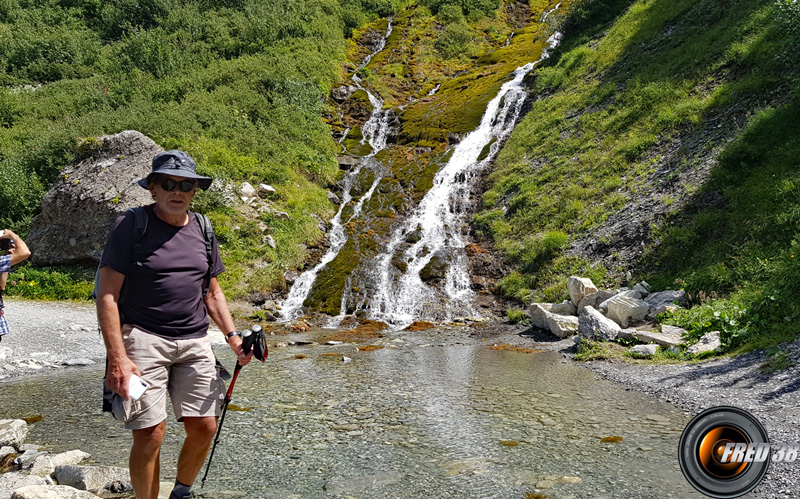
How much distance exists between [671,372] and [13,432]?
9.14 metres

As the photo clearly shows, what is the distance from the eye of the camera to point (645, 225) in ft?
48.1

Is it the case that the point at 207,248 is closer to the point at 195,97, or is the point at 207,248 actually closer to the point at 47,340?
the point at 47,340

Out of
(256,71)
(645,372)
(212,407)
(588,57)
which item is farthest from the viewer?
(256,71)

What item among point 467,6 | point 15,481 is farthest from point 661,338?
point 467,6

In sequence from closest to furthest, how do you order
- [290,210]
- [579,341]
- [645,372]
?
[645,372] → [579,341] → [290,210]

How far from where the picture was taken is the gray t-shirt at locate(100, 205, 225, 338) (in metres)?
3.46

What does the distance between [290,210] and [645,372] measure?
16106mm

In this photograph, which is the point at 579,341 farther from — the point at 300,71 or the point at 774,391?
the point at 300,71

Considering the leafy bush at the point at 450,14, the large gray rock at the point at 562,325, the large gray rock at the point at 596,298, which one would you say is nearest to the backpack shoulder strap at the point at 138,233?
the large gray rock at the point at 562,325

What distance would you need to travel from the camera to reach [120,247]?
11.3ft

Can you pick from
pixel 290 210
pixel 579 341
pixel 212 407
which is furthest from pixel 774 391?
pixel 290 210

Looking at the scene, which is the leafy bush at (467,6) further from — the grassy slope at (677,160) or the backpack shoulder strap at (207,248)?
the backpack shoulder strap at (207,248)

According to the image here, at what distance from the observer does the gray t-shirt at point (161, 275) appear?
3.46m

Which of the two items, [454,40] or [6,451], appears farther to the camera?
[454,40]
